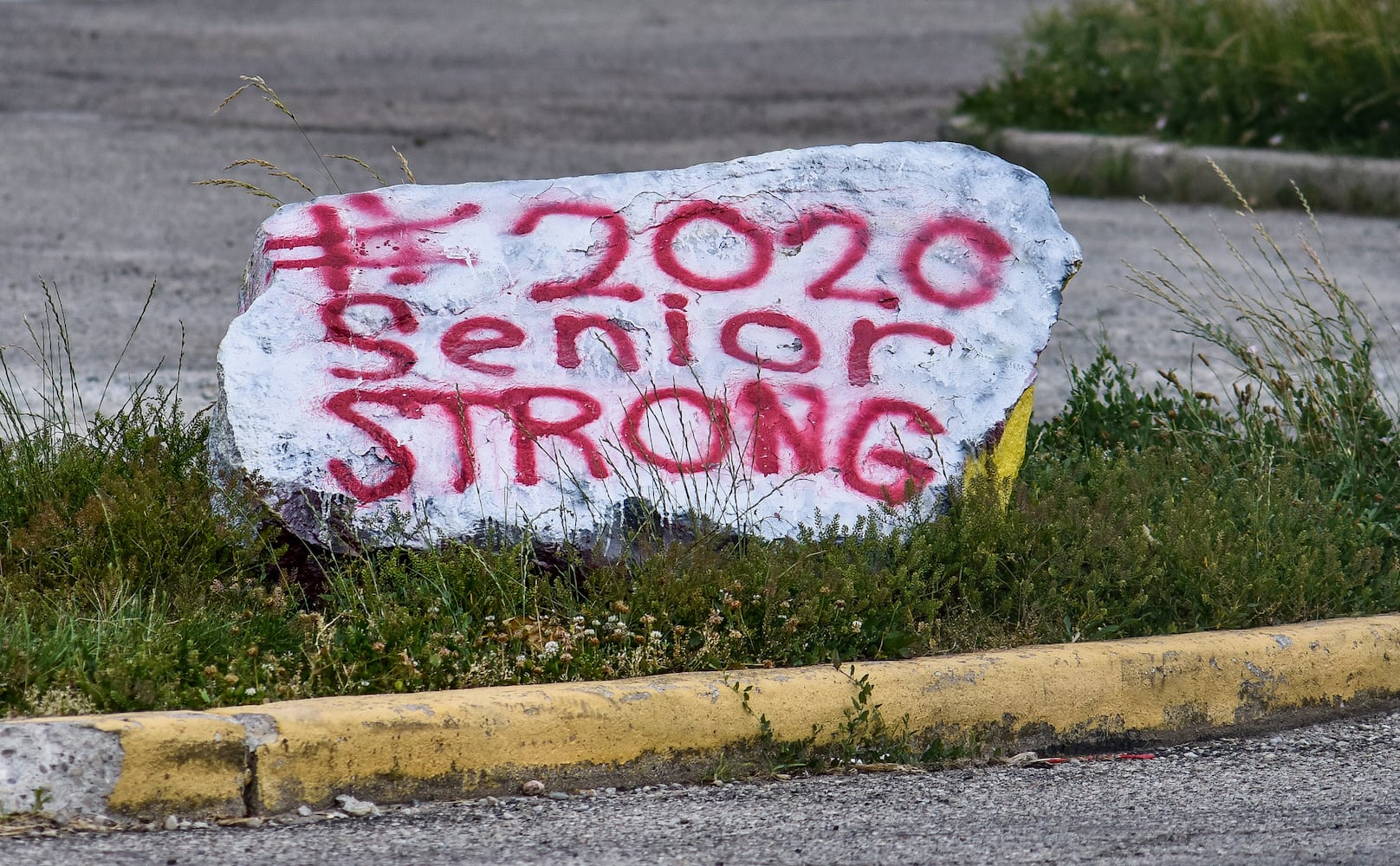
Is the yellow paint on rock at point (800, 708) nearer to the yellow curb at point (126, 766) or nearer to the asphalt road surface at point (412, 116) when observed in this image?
the yellow curb at point (126, 766)

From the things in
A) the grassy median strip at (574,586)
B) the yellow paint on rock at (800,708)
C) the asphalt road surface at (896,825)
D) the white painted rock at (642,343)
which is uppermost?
the white painted rock at (642,343)

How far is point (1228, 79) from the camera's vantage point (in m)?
9.26

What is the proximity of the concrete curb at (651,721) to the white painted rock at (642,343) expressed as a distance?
55cm

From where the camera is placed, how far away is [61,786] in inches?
108

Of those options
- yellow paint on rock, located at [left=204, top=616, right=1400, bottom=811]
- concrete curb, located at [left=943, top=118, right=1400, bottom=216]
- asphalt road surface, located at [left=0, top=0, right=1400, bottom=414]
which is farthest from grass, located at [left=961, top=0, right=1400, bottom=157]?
yellow paint on rock, located at [left=204, top=616, right=1400, bottom=811]

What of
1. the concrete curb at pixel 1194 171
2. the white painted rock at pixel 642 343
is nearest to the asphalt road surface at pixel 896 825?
the white painted rock at pixel 642 343

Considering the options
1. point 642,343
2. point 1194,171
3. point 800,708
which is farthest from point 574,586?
point 1194,171

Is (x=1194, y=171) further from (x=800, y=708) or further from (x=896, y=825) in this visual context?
(x=896, y=825)

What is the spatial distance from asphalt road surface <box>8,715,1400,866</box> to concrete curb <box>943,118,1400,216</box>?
5.92 meters

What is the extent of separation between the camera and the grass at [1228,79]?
29.3 feet

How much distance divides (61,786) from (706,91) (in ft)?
31.1

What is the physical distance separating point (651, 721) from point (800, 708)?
31 centimetres

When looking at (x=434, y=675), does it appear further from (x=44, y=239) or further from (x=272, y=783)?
(x=44, y=239)

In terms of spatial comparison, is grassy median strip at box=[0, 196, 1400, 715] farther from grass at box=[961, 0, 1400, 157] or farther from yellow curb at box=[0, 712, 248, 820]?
grass at box=[961, 0, 1400, 157]
